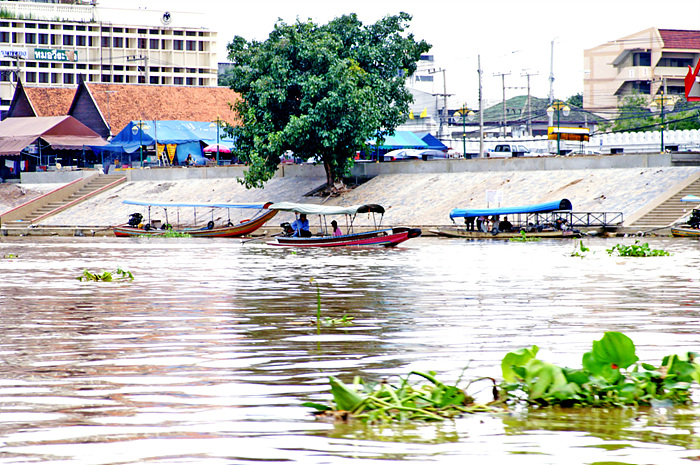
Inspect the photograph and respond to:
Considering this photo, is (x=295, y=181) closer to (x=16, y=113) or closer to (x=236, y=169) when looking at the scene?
(x=236, y=169)

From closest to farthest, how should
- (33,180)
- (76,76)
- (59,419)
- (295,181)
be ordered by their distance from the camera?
(59,419)
(295,181)
(33,180)
(76,76)

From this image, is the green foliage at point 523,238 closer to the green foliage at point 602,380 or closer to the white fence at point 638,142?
the white fence at point 638,142

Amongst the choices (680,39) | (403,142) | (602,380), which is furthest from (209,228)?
(680,39)

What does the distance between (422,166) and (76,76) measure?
226 ft

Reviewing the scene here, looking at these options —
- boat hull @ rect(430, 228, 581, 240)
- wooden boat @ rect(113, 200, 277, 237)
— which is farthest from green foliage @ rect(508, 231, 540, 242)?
wooden boat @ rect(113, 200, 277, 237)

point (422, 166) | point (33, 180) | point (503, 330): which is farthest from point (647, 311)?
point (33, 180)

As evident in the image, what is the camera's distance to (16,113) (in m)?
75.9

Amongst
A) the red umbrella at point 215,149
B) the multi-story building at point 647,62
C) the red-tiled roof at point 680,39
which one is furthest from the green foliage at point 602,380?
the red-tiled roof at point 680,39

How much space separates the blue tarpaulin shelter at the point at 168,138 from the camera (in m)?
64.9

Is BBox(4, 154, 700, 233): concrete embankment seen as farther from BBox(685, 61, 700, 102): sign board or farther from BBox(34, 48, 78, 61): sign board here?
BBox(34, 48, 78, 61): sign board

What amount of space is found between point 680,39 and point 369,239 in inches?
2418

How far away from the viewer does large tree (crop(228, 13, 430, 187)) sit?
4550 centimetres

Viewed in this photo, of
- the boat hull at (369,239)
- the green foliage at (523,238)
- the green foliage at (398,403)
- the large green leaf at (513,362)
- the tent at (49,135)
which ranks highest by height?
the tent at (49,135)

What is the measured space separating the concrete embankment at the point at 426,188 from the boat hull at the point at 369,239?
10.8 metres
